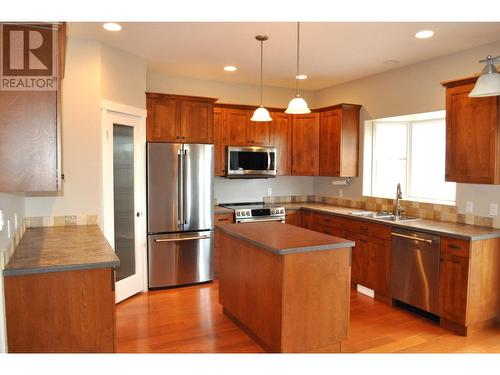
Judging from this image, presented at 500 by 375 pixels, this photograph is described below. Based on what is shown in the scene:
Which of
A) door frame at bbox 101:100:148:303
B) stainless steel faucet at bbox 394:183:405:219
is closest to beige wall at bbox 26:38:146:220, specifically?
door frame at bbox 101:100:148:303

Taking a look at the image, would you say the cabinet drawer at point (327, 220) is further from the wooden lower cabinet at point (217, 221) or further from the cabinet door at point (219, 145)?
the cabinet door at point (219, 145)

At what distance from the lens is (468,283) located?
3279 mm

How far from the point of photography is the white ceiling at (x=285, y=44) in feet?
10.8

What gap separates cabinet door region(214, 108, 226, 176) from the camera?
5273mm

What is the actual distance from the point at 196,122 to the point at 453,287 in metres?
3.34

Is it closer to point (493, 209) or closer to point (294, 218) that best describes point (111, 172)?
point (294, 218)

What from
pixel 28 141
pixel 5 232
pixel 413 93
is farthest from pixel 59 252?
pixel 413 93

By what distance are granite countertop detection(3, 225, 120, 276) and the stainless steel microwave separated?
2.29 metres

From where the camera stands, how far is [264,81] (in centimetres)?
563

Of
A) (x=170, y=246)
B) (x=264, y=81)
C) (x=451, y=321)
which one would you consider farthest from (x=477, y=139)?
(x=170, y=246)

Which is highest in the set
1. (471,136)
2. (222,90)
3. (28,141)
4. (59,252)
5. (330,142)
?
(222,90)

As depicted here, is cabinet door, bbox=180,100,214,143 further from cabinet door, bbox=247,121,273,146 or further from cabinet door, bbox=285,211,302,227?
cabinet door, bbox=285,211,302,227

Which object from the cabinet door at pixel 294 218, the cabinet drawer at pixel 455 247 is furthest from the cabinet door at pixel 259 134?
the cabinet drawer at pixel 455 247
